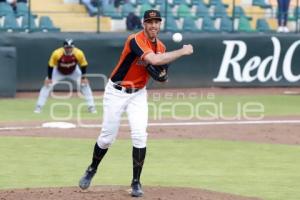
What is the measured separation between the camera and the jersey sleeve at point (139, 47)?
9.20 meters

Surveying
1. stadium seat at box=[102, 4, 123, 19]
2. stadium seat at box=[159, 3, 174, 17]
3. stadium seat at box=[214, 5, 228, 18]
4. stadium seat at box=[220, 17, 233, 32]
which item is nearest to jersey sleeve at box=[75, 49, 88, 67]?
stadium seat at box=[102, 4, 123, 19]

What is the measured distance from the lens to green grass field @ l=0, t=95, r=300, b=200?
10.7 metres

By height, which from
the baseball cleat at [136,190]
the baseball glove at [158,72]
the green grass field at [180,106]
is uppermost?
the baseball glove at [158,72]

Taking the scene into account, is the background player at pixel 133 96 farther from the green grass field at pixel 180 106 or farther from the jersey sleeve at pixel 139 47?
the green grass field at pixel 180 106

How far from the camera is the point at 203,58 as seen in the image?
23297 millimetres

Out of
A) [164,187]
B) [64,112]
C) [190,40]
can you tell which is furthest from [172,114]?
[164,187]

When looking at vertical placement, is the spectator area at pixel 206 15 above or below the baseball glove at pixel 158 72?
below

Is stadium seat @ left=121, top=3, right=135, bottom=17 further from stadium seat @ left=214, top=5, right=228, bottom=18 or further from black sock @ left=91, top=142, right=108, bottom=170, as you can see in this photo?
black sock @ left=91, top=142, right=108, bottom=170

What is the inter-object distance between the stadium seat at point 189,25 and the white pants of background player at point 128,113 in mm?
14541

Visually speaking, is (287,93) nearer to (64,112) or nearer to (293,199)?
(64,112)

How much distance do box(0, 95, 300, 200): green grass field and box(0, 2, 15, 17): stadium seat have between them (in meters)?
8.26

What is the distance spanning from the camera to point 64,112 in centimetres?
1873

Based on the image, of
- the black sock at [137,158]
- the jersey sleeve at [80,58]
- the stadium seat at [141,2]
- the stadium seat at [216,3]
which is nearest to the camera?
the black sock at [137,158]

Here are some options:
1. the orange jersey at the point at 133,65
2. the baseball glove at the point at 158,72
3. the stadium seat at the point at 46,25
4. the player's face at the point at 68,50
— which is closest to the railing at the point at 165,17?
the stadium seat at the point at 46,25
